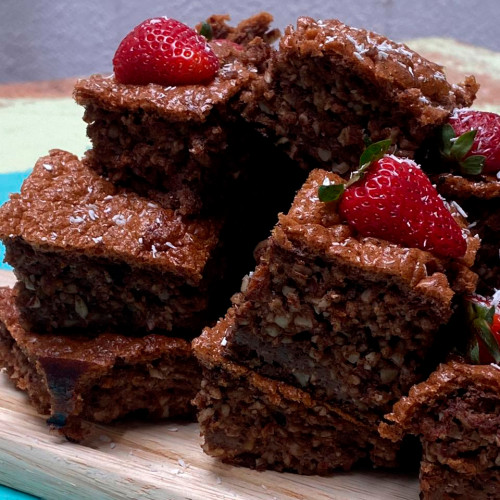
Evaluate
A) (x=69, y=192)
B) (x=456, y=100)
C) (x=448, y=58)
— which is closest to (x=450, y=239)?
(x=456, y=100)

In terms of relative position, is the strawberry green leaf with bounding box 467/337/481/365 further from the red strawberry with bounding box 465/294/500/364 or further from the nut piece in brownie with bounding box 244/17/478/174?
the nut piece in brownie with bounding box 244/17/478/174

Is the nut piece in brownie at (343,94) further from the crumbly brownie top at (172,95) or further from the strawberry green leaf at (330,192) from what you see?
the strawberry green leaf at (330,192)

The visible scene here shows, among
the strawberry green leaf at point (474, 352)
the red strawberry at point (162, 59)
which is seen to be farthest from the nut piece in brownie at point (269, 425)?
the red strawberry at point (162, 59)

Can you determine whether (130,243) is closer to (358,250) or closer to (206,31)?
(358,250)

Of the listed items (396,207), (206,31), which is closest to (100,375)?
(396,207)

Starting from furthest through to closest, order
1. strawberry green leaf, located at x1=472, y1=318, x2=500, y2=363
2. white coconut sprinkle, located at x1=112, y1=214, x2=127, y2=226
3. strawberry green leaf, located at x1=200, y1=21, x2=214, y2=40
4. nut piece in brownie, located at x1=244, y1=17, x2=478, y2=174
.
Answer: strawberry green leaf, located at x1=200, y1=21, x2=214, y2=40 → white coconut sprinkle, located at x1=112, y1=214, x2=127, y2=226 → nut piece in brownie, located at x1=244, y1=17, x2=478, y2=174 → strawberry green leaf, located at x1=472, y1=318, x2=500, y2=363

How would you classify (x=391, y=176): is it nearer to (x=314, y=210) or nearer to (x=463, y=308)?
(x=314, y=210)

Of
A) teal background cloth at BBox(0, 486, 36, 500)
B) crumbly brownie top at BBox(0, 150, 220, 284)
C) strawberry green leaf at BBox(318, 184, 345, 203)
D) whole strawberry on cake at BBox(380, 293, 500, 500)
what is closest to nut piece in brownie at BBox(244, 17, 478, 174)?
strawberry green leaf at BBox(318, 184, 345, 203)
